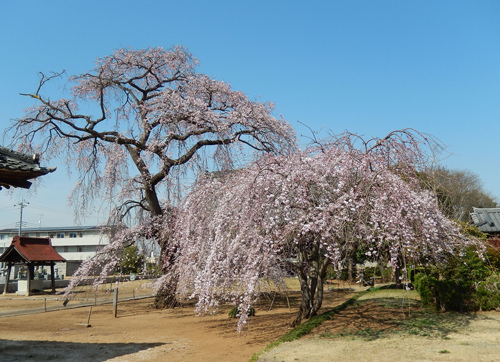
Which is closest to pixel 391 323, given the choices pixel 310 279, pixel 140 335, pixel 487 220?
pixel 310 279

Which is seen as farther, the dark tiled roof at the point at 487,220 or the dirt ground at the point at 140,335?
the dark tiled roof at the point at 487,220

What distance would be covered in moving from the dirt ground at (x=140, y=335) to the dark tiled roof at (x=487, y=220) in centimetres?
1150

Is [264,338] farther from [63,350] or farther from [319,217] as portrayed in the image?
[63,350]

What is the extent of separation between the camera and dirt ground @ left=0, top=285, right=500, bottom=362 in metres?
6.92

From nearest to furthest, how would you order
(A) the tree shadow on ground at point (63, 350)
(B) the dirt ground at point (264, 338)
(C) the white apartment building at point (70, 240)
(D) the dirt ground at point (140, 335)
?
(B) the dirt ground at point (264, 338) → (A) the tree shadow on ground at point (63, 350) → (D) the dirt ground at point (140, 335) → (C) the white apartment building at point (70, 240)

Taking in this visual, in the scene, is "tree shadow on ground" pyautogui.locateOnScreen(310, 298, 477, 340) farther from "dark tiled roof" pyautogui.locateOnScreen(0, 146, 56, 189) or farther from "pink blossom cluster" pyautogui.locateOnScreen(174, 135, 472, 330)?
"dark tiled roof" pyautogui.locateOnScreen(0, 146, 56, 189)

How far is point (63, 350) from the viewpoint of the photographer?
9320 millimetres

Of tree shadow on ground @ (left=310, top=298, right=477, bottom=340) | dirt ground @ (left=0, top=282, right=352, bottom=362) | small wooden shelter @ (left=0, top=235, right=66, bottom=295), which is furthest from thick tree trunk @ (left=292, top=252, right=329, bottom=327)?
small wooden shelter @ (left=0, top=235, right=66, bottom=295)

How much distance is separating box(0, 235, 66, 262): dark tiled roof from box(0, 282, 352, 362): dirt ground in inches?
374

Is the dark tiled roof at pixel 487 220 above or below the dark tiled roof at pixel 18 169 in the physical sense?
below

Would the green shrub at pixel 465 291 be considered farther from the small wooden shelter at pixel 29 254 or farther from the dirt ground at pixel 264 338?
the small wooden shelter at pixel 29 254

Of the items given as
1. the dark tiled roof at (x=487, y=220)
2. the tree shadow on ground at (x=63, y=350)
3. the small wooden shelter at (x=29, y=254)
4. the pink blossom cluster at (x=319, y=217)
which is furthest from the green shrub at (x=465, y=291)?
the small wooden shelter at (x=29, y=254)

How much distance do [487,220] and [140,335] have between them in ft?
62.8

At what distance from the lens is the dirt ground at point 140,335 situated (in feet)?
28.0
